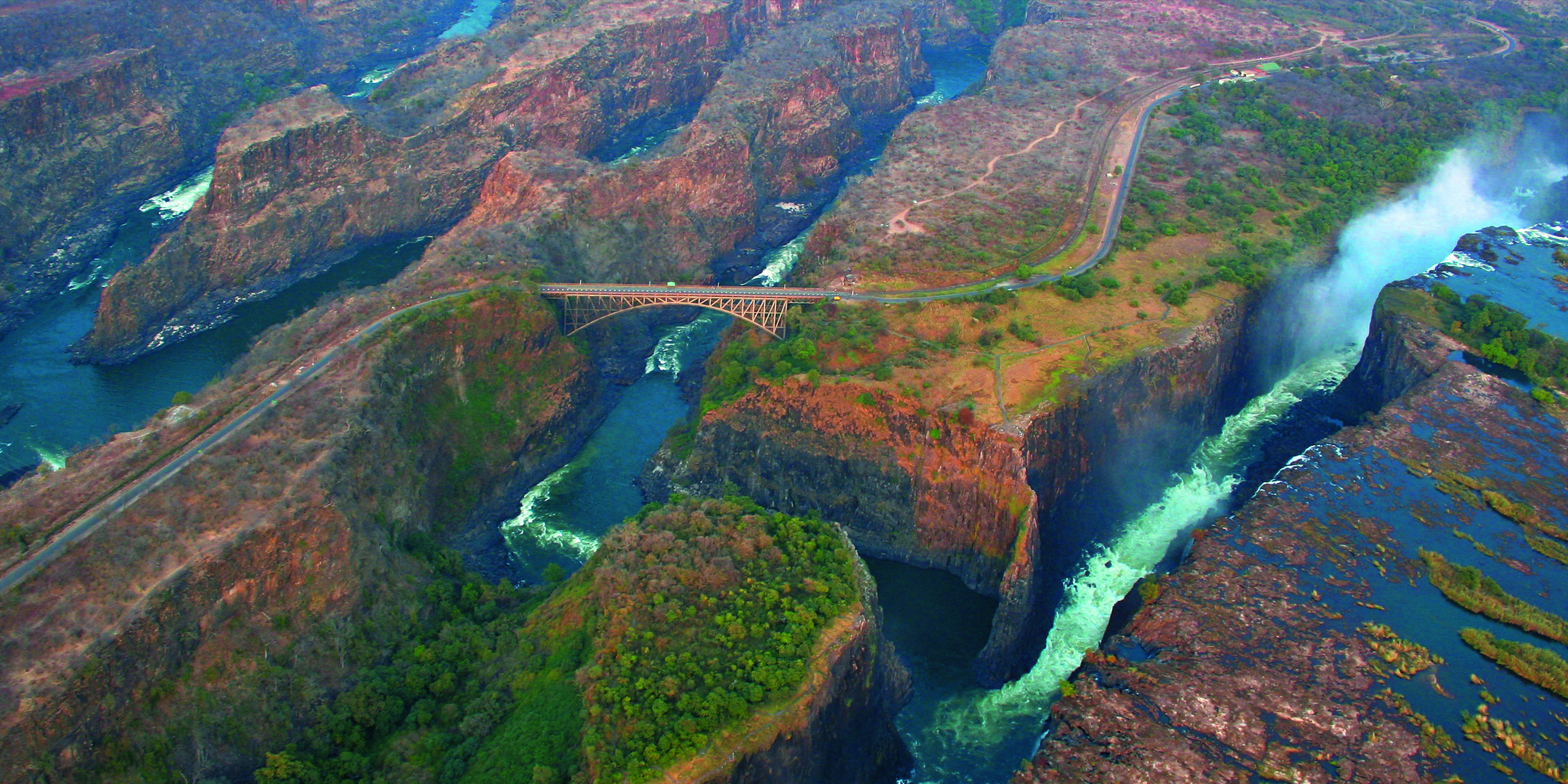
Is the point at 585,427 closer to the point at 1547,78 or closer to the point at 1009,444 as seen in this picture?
the point at 1009,444

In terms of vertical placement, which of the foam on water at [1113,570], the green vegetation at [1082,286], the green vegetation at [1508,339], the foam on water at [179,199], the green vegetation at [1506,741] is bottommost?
the foam on water at [1113,570]

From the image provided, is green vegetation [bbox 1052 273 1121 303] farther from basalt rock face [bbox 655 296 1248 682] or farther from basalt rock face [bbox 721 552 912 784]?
basalt rock face [bbox 721 552 912 784]

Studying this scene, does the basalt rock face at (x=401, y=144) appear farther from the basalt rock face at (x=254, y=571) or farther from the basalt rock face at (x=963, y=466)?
the basalt rock face at (x=963, y=466)

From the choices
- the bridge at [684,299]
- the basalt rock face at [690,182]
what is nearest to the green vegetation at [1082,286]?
the bridge at [684,299]

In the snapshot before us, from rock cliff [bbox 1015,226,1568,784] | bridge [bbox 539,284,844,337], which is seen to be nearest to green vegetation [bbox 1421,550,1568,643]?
rock cliff [bbox 1015,226,1568,784]

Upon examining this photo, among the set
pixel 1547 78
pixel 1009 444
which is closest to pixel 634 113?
pixel 1009 444

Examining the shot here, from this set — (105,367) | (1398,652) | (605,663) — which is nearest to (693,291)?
(605,663)
